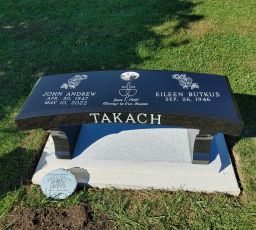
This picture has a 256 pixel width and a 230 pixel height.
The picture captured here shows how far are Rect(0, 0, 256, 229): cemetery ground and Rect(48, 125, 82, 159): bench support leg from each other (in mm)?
514

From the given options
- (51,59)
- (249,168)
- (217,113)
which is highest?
(217,113)

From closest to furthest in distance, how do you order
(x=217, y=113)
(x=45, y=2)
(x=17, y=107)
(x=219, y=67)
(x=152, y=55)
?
(x=217, y=113) → (x=17, y=107) → (x=219, y=67) → (x=152, y=55) → (x=45, y=2)

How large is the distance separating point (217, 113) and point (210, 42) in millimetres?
3563

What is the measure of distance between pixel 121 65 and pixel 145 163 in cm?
262

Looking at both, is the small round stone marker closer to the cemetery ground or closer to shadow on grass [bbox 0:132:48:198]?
the cemetery ground

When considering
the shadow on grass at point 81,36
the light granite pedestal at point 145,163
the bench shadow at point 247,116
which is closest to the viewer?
the light granite pedestal at point 145,163

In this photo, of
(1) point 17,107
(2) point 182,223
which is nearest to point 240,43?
(2) point 182,223

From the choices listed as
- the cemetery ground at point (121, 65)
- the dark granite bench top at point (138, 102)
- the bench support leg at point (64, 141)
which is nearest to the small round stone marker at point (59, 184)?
the cemetery ground at point (121, 65)

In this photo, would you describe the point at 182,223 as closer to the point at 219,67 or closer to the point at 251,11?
the point at 219,67

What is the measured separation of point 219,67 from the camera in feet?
16.8

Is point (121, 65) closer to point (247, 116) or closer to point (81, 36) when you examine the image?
point (81, 36)

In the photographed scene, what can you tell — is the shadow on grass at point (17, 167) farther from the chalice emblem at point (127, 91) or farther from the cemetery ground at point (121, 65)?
the chalice emblem at point (127, 91)

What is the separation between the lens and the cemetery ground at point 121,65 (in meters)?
3.03

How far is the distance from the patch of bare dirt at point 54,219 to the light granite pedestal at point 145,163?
39 centimetres
